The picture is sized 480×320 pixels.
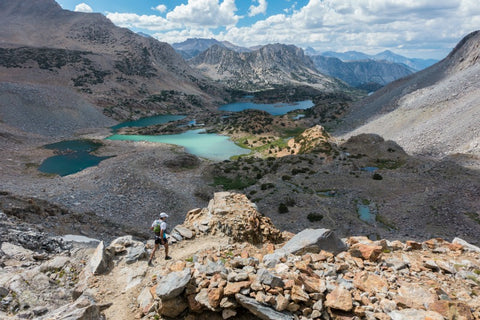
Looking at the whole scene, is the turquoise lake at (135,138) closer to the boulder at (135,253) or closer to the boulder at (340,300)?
the boulder at (135,253)

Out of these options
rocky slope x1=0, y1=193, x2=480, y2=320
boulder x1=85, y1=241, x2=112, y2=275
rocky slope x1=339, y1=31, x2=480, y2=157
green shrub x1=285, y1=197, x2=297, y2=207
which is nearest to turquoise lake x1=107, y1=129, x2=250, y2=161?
green shrub x1=285, y1=197, x2=297, y2=207

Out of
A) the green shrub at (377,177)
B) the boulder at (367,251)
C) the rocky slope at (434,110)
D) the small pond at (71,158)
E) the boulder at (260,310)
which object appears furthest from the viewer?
the small pond at (71,158)

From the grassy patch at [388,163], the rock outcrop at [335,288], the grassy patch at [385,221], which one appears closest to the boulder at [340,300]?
the rock outcrop at [335,288]

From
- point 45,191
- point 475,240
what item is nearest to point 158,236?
point 475,240

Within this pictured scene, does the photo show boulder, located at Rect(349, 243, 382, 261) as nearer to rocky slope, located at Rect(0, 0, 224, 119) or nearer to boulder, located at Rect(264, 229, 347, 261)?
boulder, located at Rect(264, 229, 347, 261)

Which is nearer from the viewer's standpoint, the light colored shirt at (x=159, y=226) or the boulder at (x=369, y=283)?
the boulder at (x=369, y=283)

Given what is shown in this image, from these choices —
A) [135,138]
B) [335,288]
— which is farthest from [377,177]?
[135,138]

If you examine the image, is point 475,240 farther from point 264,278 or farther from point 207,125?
point 207,125
